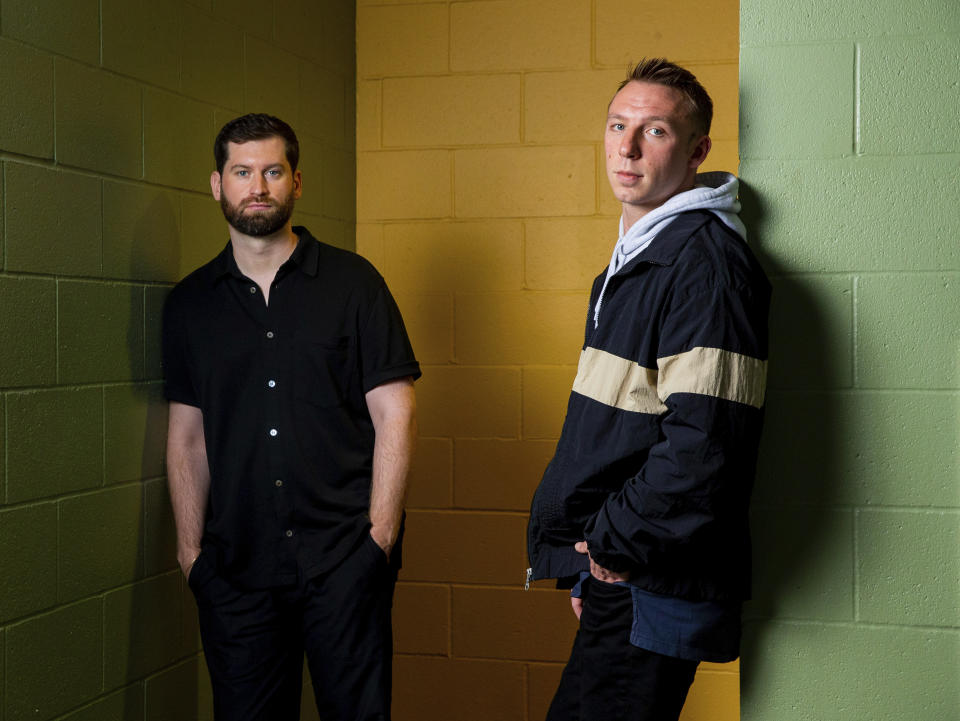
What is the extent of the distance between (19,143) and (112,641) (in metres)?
1.17

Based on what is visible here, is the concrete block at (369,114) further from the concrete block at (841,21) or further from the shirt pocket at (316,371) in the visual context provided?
the concrete block at (841,21)

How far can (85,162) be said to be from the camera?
222cm

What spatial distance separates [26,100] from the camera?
2039 mm

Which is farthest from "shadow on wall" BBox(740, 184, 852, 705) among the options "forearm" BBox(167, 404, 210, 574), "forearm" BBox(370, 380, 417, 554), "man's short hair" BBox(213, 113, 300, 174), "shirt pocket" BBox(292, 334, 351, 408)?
"forearm" BBox(167, 404, 210, 574)

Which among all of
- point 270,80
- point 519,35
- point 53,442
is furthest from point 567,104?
point 53,442

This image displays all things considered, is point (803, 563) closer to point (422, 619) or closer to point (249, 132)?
point (249, 132)

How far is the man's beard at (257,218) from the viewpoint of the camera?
2.37 m

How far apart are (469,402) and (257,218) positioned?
1.30 meters

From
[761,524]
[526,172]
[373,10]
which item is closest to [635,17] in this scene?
[526,172]

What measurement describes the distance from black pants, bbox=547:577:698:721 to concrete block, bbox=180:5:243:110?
175 centimetres

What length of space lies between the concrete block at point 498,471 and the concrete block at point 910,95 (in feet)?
5.86

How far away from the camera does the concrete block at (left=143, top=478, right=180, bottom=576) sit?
2477 millimetres

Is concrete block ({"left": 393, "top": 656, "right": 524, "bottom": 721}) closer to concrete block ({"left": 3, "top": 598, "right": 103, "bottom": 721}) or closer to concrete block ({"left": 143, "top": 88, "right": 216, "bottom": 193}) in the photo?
concrete block ({"left": 3, "top": 598, "right": 103, "bottom": 721})

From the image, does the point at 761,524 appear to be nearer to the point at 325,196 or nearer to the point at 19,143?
the point at 19,143
